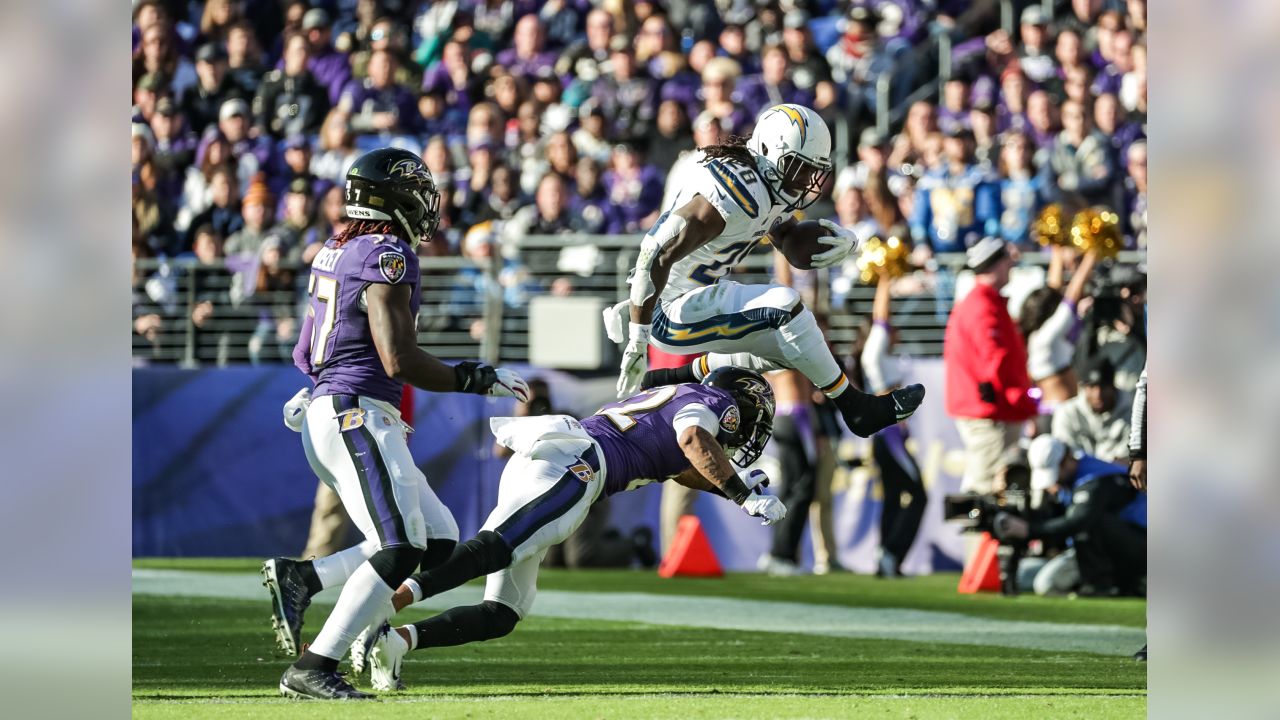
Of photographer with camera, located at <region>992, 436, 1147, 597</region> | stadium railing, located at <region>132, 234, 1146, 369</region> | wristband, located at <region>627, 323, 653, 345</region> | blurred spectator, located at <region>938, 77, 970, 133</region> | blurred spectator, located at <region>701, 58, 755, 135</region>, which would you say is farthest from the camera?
blurred spectator, located at <region>938, 77, 970, 133</region>

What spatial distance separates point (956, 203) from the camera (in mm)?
13984

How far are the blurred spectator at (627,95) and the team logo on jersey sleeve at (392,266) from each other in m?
8.95

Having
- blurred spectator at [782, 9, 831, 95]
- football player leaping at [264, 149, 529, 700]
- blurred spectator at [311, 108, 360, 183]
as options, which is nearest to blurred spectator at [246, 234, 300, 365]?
blurred spectator at [311, 108, 360, 183]

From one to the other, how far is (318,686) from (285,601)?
34cm

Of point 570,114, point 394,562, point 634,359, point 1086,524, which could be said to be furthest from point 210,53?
point 394,562

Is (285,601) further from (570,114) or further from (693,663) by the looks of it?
(570,114)

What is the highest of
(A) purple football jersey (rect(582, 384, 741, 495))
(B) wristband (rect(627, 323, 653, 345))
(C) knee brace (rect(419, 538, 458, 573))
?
(B) wristband (rect(627, 323, 653, 345))

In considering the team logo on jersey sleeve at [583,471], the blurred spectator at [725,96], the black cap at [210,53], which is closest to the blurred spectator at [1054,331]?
the blurred spectator at [725,96]

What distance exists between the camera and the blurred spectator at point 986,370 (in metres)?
11.8

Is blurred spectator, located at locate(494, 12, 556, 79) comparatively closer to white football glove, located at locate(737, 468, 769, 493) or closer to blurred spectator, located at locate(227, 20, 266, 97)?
blurred spectator, located at locate(227, 20, 266, 97)

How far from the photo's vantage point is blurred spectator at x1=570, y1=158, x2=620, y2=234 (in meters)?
14.6

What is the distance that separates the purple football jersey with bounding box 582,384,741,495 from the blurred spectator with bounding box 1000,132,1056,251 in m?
6.84
